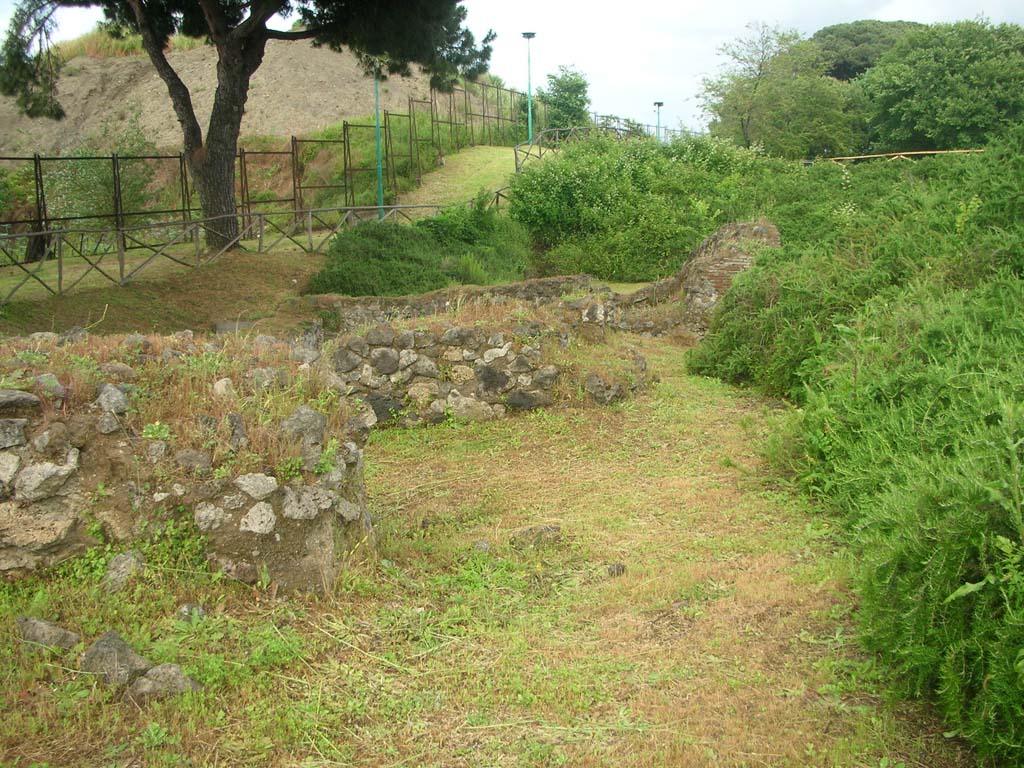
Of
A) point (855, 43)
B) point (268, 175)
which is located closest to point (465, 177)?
point (268, 175)

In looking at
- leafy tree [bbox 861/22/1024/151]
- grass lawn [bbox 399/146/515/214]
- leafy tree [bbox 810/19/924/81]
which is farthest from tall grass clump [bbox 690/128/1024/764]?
leafy tree [bbox 810/19/924/81]

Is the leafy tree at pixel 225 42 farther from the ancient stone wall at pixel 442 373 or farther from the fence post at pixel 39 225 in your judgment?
the ancient stone wall at pixel 442 373

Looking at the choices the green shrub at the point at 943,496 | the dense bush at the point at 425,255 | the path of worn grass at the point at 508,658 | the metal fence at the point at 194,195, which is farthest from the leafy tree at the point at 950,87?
the path of worn grass at the point at 508,658

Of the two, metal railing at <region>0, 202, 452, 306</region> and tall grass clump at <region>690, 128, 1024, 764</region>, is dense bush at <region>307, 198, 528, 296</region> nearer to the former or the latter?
metal railing at <region>0, 202, 452, 306</region>

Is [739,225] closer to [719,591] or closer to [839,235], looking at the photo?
[839,235]

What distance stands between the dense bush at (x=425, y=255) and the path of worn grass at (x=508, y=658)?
1253cm

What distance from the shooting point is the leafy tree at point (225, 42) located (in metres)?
18.7

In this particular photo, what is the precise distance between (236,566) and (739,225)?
1256 cm

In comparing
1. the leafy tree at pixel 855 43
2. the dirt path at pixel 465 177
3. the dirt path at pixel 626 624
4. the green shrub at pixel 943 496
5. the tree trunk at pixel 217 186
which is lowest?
the dirt path at pixel 626 624

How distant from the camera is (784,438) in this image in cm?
685

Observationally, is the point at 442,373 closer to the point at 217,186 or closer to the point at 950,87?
the point at 217,186

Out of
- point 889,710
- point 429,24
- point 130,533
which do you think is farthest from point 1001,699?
point 429,24

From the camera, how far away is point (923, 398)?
597 centimetres

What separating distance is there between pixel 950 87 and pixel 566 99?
1958cm
